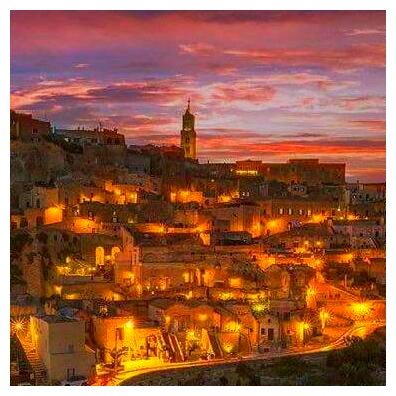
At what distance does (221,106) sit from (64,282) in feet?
10.3

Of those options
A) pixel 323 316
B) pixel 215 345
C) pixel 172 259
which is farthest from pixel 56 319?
pixel 323 316

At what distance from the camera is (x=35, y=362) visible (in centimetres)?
944

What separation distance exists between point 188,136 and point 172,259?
3.17 metres

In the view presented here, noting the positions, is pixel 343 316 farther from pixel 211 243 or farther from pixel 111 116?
pixel 111 116

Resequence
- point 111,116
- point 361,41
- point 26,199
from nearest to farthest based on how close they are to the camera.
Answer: point 361,41, point 111,116, point 26,199

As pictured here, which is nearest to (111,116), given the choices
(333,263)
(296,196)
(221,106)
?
(221,106)

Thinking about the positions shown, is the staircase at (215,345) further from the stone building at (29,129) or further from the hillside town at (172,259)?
the stone building at (29,129)

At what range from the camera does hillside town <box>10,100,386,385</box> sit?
9.98m

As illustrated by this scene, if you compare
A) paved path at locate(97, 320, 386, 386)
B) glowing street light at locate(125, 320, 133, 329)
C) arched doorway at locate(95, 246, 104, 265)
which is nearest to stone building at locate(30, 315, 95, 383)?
paved path at locate(97, 320, 386, 386)

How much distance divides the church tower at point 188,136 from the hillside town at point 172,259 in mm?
59

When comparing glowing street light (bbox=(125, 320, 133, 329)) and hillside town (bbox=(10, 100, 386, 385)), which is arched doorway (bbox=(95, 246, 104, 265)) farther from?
glowing street light (bbox=(125, 320, 133, 329))

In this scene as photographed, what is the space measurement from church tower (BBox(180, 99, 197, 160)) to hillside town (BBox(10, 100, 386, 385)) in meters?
0.06

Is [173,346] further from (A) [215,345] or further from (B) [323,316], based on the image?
(B) [323,316]
